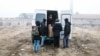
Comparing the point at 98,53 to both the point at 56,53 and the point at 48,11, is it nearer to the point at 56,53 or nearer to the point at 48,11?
the point at 56,53

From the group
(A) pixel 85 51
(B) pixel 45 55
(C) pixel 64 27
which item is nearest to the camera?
(B) pixel 45 55

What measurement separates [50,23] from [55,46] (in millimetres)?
1752

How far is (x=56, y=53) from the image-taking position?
1485 cm

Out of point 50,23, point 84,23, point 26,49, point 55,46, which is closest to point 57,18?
point 50,23

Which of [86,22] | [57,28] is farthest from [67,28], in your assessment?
[86,22]

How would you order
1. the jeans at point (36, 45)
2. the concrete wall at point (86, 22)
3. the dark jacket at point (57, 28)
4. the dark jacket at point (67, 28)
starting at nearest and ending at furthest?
1. the jeans at point (36, 45)
2. the dark jacket at point (57, 28)
3. the dark jacket at point (67, 28)
4. the concrete wall at point (86, 22)

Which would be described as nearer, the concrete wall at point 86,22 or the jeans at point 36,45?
the jeans at point 36,45

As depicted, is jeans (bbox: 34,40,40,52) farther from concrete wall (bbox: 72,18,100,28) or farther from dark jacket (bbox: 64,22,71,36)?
concrete wall (bbox: 72,18,100,28)

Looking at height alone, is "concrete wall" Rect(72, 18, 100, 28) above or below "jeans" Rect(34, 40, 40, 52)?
below

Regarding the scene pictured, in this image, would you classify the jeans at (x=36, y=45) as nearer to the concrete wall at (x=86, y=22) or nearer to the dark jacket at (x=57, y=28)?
the dark jacket at (x=57, y=28)

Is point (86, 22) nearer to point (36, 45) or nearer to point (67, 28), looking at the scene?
point (67, 28)

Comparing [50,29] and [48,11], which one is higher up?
[48,11]

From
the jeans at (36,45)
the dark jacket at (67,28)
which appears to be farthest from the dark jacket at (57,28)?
the jeans at (36,45)

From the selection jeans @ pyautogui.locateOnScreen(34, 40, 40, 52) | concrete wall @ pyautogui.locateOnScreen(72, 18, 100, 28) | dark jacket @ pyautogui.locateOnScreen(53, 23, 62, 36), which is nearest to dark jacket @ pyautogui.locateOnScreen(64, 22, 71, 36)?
dark jacket @ pyautogui.locateOnScreen(53, 23, 62, 36)
